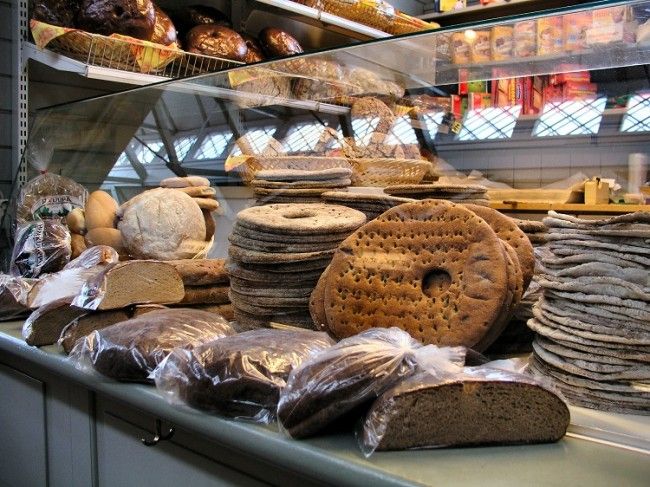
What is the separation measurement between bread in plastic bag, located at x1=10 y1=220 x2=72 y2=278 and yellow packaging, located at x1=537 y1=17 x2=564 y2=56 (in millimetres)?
1339

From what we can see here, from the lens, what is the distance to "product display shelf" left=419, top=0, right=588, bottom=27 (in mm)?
4105

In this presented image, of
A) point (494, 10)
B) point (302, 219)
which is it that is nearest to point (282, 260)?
point (302, 219)

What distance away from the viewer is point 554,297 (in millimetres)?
951

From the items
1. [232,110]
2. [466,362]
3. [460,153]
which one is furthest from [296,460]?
[460,153]

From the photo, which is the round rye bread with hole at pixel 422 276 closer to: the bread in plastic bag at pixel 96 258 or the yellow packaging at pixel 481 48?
the yellow packaging at pixel 481 48

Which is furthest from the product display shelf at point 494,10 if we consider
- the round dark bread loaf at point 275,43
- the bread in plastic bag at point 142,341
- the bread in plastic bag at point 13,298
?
the bread in plastic bag at point 142,341

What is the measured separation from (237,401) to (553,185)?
218 centimetres

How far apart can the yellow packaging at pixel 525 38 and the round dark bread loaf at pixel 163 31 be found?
58.2 inches

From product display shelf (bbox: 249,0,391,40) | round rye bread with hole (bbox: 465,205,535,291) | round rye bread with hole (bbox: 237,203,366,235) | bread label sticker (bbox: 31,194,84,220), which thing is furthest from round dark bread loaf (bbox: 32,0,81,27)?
round rye bread with hole (bbox: 465,205,535,291)

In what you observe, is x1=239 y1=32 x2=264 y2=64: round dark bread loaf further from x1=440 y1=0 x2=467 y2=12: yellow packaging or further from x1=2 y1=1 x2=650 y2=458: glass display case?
x1=440 y1=0 x2=467 y2=12: yellow packaging

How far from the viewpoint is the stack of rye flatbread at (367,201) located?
1.32 metres

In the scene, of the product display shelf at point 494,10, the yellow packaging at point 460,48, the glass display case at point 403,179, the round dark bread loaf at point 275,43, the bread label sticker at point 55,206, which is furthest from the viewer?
the product display shelf at point 494,10

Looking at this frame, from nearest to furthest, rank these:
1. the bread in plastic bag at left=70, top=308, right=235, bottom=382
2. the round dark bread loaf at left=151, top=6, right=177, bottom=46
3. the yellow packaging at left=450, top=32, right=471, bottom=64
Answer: the bread in plastic bag at left=70, top=308, right=235, bottom=382
the yellow packaging at left=450, top=32, right=471, bottom=64
the round dark bread loaf at left=151, top=6, right=177, bottom=46

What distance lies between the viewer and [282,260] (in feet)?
3.97
